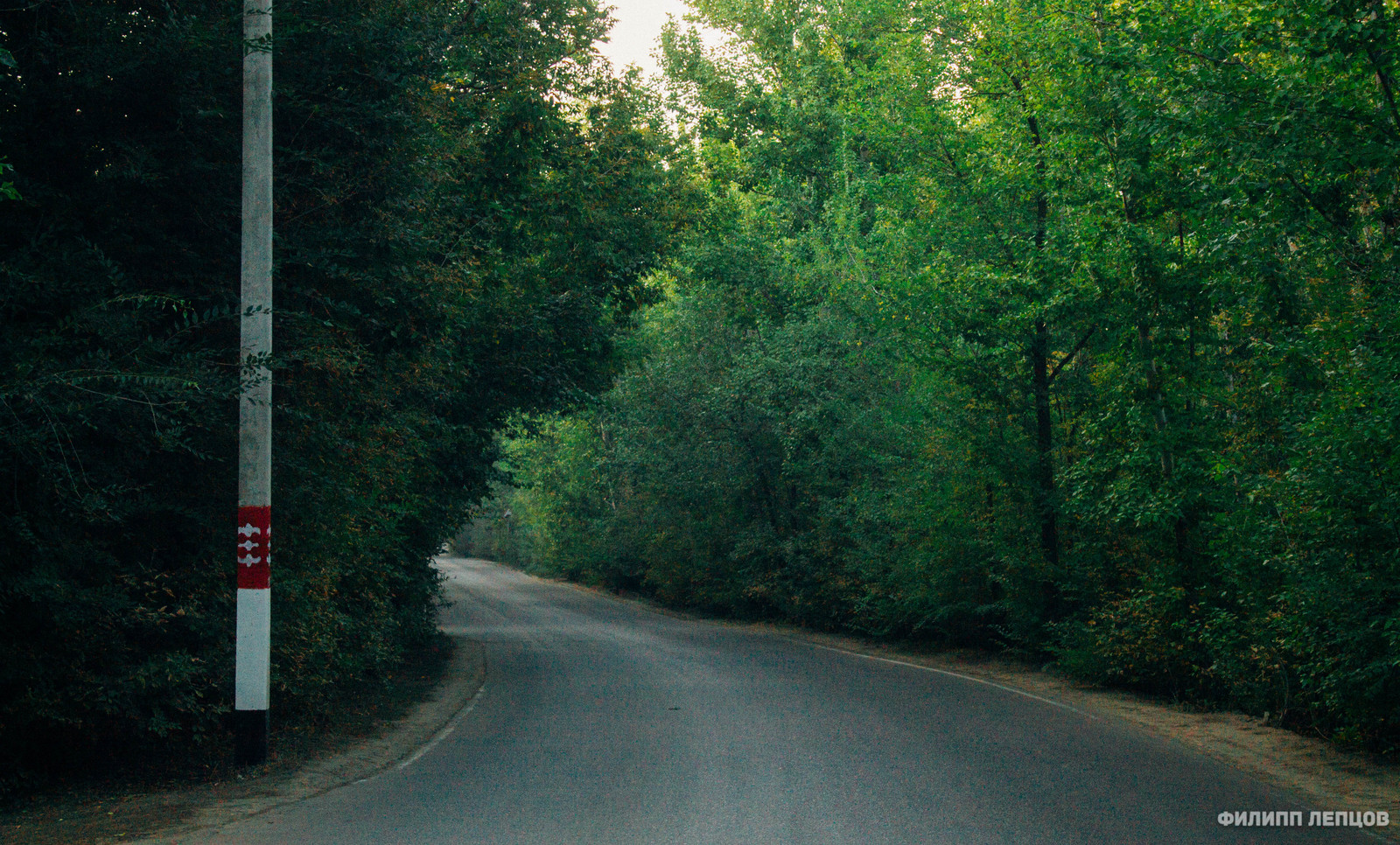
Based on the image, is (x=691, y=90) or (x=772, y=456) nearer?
(x=772, y=456)

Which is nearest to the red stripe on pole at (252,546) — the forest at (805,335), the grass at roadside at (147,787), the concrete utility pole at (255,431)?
the concrete utility pole at (255,431)

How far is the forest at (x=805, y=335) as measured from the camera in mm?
8672

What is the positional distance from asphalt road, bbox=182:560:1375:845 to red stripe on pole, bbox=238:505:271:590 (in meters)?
1.92

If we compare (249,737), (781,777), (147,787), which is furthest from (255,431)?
(781,777)

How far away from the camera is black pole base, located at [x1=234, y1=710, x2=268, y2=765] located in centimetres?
932

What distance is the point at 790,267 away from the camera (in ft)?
94.7

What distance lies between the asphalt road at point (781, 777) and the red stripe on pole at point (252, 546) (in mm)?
1923

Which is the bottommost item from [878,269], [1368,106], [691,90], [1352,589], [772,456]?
[1352,589]

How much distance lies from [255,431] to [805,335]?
17190mm

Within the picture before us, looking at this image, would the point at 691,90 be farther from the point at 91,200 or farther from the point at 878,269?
the point at 91,200

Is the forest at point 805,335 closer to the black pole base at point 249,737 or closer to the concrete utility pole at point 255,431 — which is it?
the concrete utility pole at point 255,431

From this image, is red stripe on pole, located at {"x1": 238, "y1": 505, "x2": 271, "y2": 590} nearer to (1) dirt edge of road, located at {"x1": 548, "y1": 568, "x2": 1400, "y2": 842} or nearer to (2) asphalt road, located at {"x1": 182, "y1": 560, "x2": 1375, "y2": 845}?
(2) asphalt road, located at {"x1": 182, "y1": 560, "x2": 1375, "y2": 845}

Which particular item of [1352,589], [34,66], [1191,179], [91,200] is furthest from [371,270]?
[1352,589]

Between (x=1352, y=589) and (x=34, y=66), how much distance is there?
1210 centimetres
